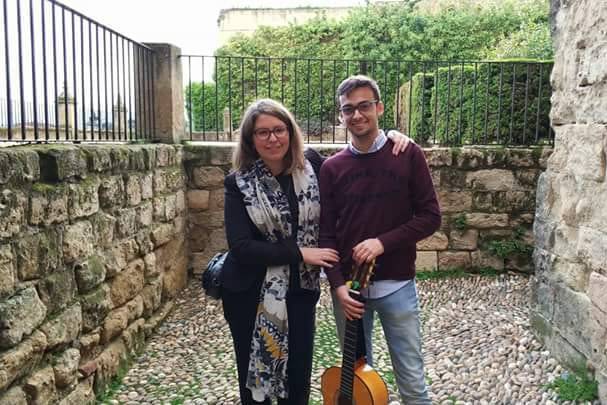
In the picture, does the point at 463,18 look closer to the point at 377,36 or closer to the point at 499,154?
the point at 377,36

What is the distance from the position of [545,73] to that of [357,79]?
461 centimetres

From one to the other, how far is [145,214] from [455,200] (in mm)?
3476

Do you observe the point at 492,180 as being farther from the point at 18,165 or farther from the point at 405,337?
the point at 18,165

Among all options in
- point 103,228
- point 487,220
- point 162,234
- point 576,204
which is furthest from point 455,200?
point 103,228

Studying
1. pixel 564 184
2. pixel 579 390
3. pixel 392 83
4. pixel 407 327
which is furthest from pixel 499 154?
pixel 392 83

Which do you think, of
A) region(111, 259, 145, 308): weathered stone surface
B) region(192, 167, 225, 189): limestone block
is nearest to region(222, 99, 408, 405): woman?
region(111, 259, 145, 308): weathered stone surface

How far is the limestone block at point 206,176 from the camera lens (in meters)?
5.80

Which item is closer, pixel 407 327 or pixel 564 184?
pixel 407 327

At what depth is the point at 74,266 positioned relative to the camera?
112 inches

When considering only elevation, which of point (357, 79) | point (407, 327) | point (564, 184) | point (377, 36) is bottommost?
point (407, 327)

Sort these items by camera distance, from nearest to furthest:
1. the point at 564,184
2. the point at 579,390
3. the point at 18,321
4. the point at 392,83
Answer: the point at 18,321
the point at 579,390
the point at 564,184
the point at 392,83

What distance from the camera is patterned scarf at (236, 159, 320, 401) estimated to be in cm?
231

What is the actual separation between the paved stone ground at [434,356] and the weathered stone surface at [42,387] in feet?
2.45

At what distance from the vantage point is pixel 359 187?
2299mm
